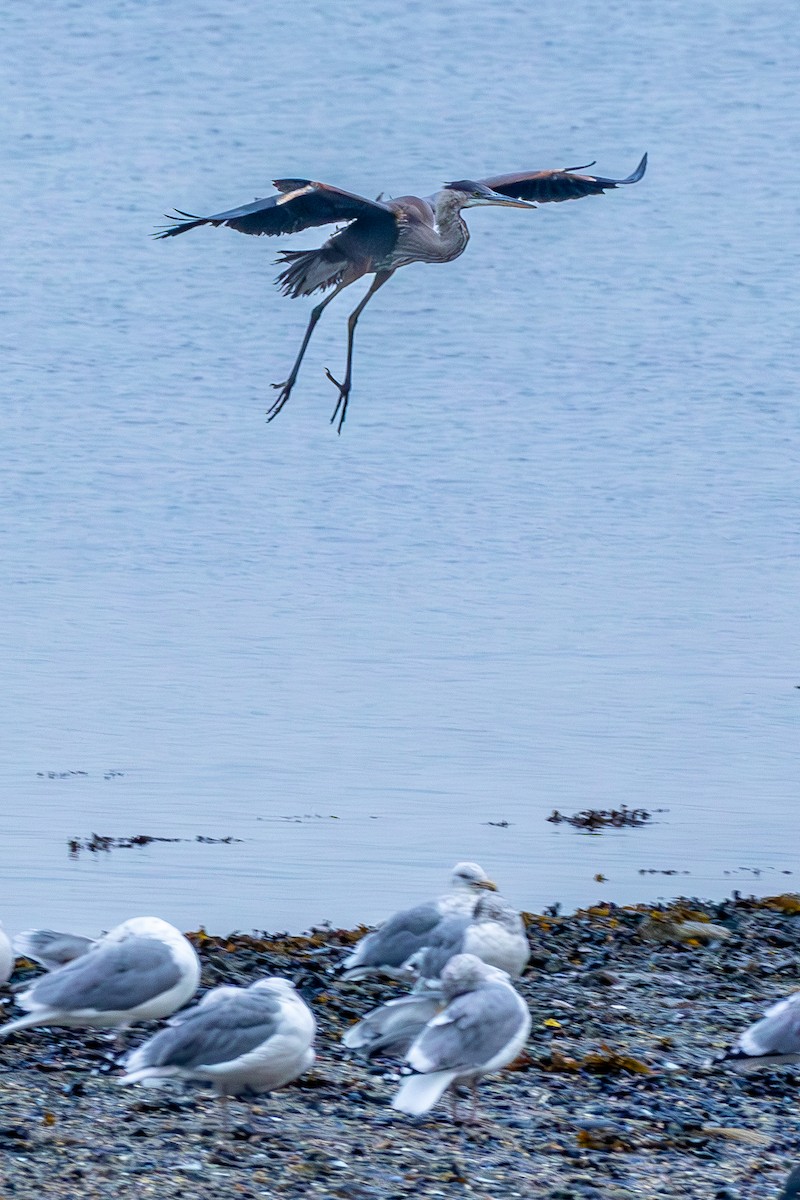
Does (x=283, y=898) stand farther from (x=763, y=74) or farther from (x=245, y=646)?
(x=763, y=74)

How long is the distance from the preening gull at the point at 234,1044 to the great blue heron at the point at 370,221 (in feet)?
16.0

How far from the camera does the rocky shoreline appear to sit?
7145 millimetres

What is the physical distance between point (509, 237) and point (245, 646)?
59504 millimetres

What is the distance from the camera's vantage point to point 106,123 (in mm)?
90625

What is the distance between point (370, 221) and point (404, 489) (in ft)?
94.6

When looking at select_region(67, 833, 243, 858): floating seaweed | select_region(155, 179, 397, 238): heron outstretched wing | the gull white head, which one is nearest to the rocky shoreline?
the gull white head

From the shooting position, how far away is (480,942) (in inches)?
353

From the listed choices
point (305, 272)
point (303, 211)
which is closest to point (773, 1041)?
point (303, 211)

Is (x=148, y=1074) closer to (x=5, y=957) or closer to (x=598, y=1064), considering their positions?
(x=5, y=957)

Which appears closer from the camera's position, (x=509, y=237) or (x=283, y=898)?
(x=283, y=898)

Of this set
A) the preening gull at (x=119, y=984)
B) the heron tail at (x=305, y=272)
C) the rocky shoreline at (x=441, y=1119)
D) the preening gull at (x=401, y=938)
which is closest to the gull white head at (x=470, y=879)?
the preening gull at (x=401, y=938)

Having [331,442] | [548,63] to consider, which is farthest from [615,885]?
[548,63]

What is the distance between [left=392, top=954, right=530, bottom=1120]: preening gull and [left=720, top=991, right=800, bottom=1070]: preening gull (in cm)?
94

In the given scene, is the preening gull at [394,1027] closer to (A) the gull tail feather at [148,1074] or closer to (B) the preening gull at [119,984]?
(B) the preening gull at [119,984]
